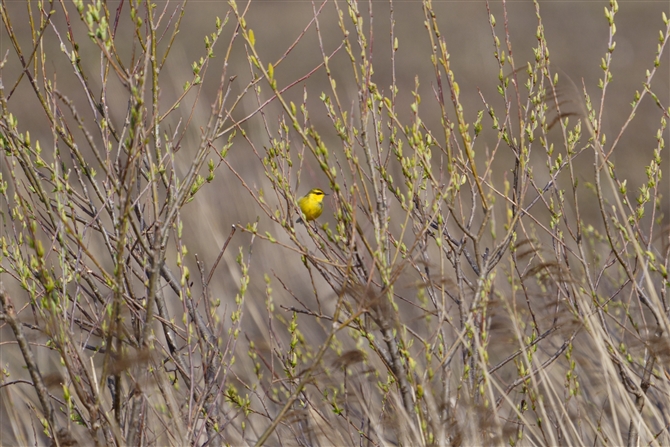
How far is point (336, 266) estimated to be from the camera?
2.11m

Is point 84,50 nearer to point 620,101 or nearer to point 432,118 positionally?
point 432,118

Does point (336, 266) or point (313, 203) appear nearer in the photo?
point (336, 266)

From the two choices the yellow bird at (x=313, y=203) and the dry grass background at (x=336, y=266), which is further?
the yellow bird at (x=313, y=203)

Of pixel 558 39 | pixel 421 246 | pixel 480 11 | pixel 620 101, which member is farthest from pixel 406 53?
pixel 421 246

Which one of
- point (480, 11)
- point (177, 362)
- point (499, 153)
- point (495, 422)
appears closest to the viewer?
point (495, 422)

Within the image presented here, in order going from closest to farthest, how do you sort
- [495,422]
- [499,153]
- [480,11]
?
[495,422], [499,153], [480,11]

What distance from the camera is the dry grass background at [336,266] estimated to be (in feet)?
6.72

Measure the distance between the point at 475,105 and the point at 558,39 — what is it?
486 cm

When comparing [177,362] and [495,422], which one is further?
[177,362]

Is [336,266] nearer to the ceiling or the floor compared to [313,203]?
nearer to the floor

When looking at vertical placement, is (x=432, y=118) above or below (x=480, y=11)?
below

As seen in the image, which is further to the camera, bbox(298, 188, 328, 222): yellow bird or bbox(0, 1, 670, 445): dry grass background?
bbox(298, 188, 328, 222): yellow bird

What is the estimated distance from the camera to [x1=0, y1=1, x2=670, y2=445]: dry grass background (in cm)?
205

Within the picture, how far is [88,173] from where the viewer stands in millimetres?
2332
